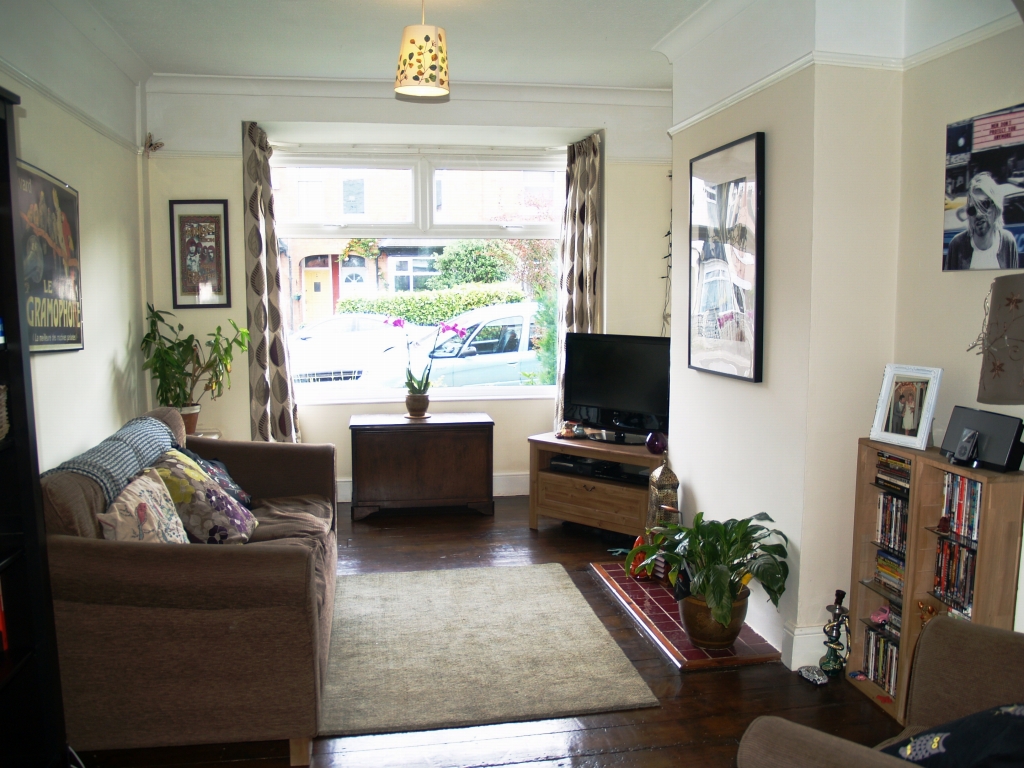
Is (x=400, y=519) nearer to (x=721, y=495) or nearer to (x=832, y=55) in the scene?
(x=721, y=495)

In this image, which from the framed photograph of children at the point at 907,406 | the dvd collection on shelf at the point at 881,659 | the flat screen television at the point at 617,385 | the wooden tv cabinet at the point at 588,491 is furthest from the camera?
the flat screen television at the point at 617,385

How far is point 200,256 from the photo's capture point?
4602 millimetres

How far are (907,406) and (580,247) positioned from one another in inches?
114

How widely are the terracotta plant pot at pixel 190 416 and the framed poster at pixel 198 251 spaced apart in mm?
654

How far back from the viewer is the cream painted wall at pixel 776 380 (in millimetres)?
2734

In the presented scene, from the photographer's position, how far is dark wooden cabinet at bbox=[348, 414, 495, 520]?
4793mm

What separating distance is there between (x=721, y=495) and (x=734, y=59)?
1844 millimetres

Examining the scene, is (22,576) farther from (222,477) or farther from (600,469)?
(600,469)

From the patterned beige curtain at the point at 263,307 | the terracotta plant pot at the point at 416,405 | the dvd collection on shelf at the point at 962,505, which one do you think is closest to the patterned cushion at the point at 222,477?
the patterned beige curtain at the point at 263,307

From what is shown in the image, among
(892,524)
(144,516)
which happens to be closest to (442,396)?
(144,516)

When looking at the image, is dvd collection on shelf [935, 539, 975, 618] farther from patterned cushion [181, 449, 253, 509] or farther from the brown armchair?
patterned cushion [181, 449, 253, 509]

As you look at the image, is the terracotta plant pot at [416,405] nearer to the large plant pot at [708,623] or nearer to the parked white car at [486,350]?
the parked white car at [486,350]

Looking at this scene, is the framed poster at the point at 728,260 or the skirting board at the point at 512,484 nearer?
the framed poster at the point at 728,260

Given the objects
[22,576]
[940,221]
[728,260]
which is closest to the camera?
[22,576]
